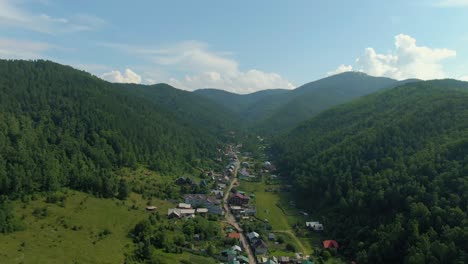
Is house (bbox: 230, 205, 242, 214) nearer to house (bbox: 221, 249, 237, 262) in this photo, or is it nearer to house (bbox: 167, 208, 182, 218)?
house (bbox: 167, 208, 182, 218)

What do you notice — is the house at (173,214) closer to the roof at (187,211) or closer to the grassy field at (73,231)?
the roof at (187,211)

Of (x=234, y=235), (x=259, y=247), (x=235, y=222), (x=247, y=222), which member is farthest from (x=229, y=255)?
(x=235, y=222)

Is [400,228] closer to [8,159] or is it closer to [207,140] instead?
[8,159]

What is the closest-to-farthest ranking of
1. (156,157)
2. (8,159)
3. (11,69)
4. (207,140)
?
(8,159) → (156,157) → (11,69) → (207,140)

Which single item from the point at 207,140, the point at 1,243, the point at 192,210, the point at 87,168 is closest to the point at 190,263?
the point at 192,210

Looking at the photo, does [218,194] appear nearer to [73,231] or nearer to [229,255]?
[229,255]

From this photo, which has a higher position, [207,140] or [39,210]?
[207,140]
